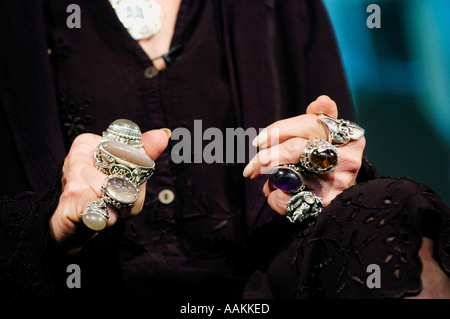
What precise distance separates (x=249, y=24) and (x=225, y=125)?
212mm

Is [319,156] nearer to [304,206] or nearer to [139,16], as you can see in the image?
[304,206]

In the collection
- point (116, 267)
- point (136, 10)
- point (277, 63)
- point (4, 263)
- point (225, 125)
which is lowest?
point (116, 267)

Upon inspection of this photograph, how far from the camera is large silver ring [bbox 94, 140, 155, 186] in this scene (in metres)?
0.57

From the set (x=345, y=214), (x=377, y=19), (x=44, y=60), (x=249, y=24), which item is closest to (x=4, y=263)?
(x=44, y=60)

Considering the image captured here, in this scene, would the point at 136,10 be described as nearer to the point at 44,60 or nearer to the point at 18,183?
the point at 44,60

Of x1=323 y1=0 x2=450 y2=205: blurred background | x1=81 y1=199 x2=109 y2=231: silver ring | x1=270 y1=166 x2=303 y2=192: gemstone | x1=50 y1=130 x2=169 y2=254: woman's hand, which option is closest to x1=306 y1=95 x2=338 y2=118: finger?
x1=270 y1=166 x2=303 y2=192: gemstone

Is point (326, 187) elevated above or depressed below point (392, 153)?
above

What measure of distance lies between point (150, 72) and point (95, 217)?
0.37m

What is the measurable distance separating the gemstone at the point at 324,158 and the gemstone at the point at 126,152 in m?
0.24

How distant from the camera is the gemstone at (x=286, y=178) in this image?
0.62 m

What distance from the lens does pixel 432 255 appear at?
508 mm

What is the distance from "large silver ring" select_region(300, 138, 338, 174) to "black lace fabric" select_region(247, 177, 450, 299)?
0.16ft

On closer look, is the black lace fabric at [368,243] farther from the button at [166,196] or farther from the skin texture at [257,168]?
the button at [166,196]

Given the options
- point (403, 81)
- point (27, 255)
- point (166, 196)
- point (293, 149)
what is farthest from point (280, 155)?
point (403, 81)
